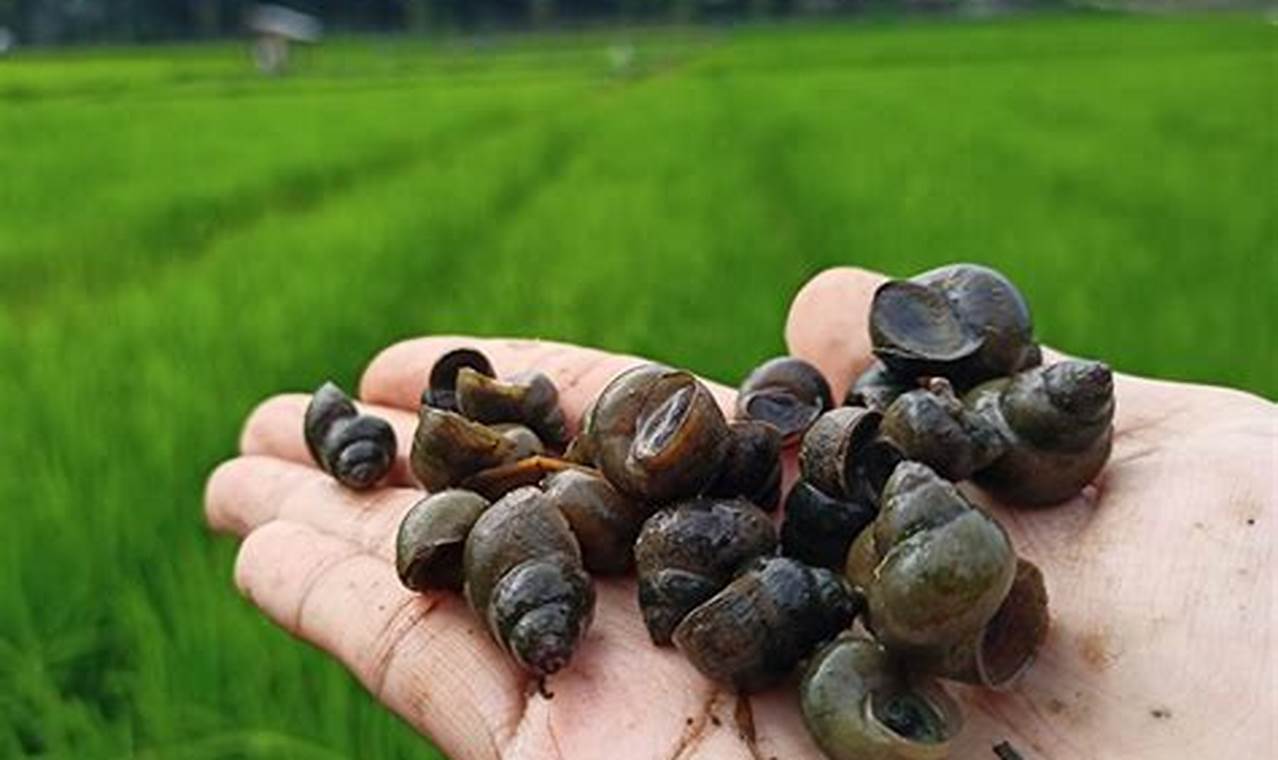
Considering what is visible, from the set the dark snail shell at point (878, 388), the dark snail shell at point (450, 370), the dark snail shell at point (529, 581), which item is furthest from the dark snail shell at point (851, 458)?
the dark snail shell at point (450, 370)

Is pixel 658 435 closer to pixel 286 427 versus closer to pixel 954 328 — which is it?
pixel 954 328

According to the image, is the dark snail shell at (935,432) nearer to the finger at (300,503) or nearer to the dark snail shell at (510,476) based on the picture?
the dark snail shell at (510,476)

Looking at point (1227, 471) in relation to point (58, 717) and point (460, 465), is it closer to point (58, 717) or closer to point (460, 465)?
point (460, 465)

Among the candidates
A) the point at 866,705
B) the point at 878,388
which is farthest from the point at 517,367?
the point at 866,705

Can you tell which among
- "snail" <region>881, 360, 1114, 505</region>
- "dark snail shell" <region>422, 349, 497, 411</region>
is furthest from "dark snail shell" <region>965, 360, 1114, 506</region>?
"dark snail shell" <region>422, 349, 497, 411</region>

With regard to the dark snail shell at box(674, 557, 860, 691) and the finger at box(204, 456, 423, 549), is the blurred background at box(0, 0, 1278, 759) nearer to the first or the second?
the finger at box(204, 456, 423, 549)

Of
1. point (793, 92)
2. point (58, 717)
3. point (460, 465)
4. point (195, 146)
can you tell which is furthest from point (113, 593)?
point (793, 92)
